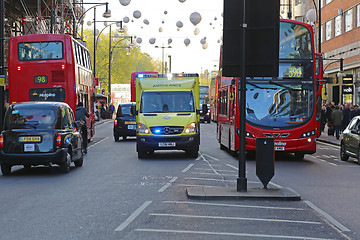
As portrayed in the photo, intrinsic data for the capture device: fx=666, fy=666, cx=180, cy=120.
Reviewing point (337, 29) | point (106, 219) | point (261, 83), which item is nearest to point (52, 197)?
point (106, 219)

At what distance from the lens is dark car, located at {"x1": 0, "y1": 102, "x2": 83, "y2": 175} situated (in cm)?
1479

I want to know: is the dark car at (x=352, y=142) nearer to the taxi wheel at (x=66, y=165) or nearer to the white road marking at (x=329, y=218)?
the taxi wheel at (x=66, y=165)

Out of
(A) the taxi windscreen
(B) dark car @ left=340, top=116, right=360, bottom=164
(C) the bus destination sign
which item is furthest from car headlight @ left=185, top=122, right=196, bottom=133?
(A) the taxi windscreen

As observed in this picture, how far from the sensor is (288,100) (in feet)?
64.0

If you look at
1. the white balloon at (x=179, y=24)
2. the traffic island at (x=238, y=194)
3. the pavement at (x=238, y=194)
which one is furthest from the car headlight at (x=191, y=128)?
the white balloon at (x=179, y=24)

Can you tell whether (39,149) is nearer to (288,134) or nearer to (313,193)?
(313,193)

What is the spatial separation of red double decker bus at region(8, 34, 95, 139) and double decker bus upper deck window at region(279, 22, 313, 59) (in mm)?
8297

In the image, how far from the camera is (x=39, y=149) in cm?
1481

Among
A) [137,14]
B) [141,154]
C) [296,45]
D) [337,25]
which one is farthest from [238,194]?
[337,25]

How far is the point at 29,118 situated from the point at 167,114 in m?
6.13

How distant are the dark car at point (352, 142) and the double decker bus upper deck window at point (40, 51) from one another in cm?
1034

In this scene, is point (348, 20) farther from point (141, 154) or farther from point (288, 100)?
point (141, 154)

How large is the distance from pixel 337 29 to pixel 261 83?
107 feet

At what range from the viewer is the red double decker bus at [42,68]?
23.8 m
